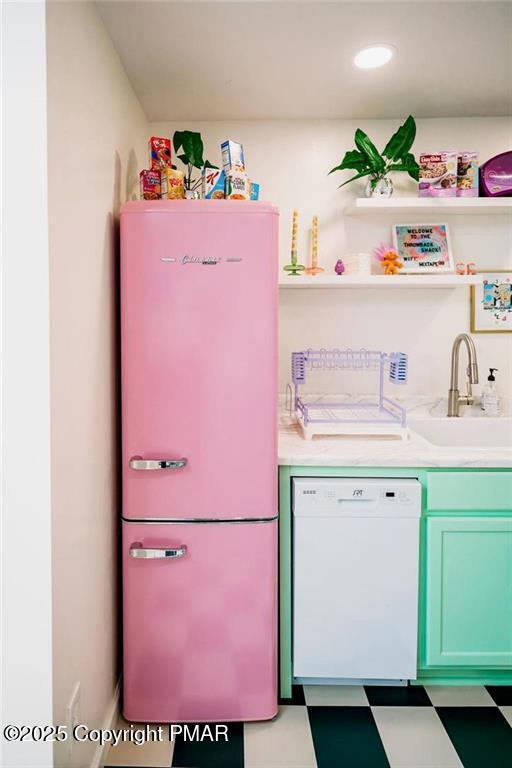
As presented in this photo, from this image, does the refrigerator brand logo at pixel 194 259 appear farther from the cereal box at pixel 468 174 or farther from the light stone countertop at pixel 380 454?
the cereal box at pixel 468 174

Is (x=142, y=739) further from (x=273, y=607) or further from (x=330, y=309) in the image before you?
(x=330, y=309)

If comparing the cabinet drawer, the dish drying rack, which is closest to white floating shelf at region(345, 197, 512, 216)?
the dish drying rack

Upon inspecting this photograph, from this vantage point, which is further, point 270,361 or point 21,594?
point 270,361

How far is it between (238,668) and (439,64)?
2302mm

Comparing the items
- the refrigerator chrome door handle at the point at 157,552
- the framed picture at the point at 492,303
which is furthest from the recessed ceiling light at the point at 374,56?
the refrigerator chrome door handle at the point at 157,552

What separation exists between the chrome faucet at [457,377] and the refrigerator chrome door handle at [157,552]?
1453 millimetres

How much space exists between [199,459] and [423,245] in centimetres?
154

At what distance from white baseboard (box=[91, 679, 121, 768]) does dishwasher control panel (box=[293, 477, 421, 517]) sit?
906 mm

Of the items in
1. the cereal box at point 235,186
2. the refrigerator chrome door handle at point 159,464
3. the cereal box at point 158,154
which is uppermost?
the cereal box at point 158,154

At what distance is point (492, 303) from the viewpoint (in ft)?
9.06

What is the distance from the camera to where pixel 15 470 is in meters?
1.38

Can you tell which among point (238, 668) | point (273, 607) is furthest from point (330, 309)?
point (238, 668)

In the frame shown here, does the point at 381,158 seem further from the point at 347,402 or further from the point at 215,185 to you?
the point at 347,402

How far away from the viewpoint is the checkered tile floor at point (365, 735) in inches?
71.6
